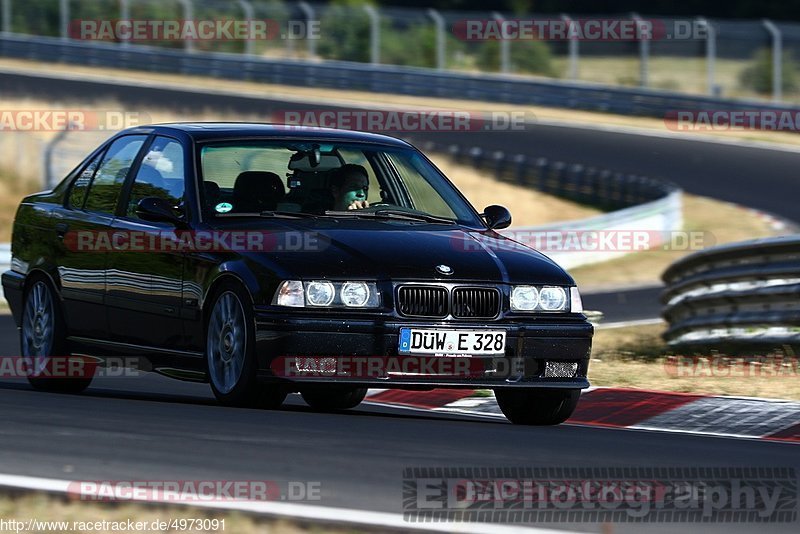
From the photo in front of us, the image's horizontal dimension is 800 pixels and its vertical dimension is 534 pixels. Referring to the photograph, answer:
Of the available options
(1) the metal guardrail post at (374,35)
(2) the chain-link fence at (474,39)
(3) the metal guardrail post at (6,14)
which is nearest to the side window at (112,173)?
(2) the chain-link fence at (474,39)

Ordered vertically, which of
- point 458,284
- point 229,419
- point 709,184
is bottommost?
point 709,184

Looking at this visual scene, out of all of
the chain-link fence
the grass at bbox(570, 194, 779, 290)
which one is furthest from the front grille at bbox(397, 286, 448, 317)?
the chain-link fence

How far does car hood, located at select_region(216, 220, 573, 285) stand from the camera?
764 centimetres

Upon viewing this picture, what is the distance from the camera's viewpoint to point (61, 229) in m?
9.44

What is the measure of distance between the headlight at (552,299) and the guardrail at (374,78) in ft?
91.1

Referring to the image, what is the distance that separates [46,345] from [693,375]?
13.8 feet

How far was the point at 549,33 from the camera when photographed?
4066cm

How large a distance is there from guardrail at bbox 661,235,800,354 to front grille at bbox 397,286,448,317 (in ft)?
13.9

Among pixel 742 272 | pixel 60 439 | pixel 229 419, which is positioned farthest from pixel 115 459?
pixel 742 272

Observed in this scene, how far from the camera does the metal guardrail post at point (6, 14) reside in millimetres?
46188

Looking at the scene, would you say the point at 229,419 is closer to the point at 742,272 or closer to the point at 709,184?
the point at 742,272

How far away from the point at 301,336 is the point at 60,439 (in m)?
1.41

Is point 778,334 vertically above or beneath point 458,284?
beneath

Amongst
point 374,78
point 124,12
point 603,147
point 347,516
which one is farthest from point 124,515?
point 124,12
